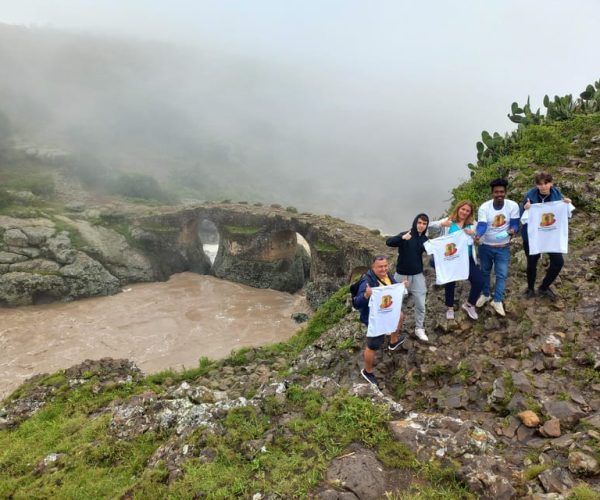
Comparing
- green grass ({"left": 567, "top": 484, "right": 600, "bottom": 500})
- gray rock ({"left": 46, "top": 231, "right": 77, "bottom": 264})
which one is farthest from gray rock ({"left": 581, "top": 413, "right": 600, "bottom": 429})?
gray rock ({"left": 46, "top": 231, "right": 77, "bottom": 264})

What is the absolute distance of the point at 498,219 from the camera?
251 inches

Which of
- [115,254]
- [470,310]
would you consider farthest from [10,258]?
[470,310]

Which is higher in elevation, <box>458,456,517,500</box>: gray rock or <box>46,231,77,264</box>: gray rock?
<box>458,456,517,500</box>: gray rock

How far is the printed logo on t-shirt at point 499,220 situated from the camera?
6.37m

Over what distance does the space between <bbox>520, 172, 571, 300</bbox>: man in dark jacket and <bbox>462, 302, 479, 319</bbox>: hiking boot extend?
107cm

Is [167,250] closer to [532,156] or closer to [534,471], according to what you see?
[532,156]

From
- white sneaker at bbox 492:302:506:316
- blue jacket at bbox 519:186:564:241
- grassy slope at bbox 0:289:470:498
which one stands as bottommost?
→ grassy slope at bbox 0:289:470:498

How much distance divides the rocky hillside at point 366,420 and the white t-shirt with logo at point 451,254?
1038mm

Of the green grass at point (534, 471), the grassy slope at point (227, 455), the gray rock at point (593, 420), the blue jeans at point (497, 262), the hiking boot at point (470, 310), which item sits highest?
the blue jeans at point (497, 262)

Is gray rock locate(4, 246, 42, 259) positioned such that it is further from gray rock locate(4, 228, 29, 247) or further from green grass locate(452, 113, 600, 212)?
green grass locate(452, 113, 600, 212)

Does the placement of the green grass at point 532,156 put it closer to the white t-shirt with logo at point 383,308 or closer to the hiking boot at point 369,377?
the white t-shirt with logo at point 383,308

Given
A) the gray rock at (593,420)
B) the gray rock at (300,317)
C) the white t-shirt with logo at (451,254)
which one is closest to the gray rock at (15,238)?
the gray rock at (300,317)

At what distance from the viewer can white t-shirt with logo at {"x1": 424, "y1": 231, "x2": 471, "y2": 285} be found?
6609mm

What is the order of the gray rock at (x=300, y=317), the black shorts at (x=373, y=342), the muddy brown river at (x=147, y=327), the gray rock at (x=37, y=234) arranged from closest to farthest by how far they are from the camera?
the black shorts at (x=373, y=342) → the muddy brown river at (x=147, y=327) → the gray rock at (x=300, y=317) → the gray rock at (x=37, y=234)
